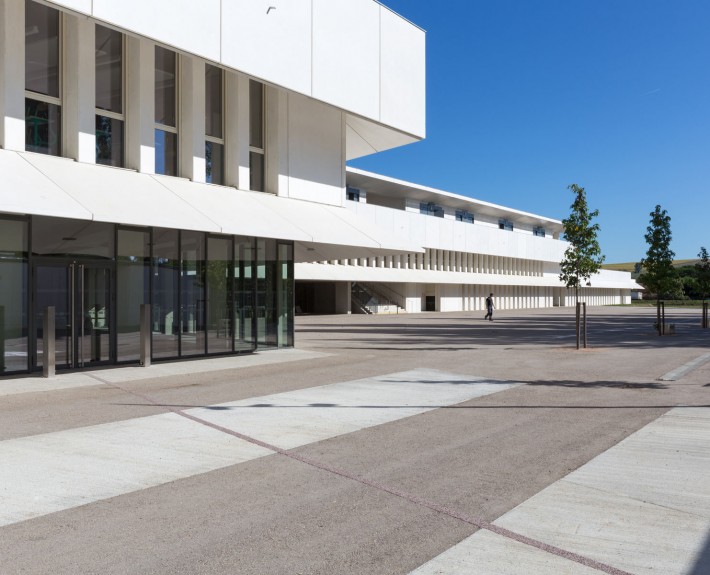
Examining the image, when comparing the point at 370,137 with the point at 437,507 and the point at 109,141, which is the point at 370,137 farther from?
the point at 437,507

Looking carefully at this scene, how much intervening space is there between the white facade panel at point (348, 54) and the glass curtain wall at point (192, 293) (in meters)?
5.40

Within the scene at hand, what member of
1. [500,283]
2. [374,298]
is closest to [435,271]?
[374,298]

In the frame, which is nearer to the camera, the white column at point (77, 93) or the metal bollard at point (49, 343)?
the metal bollard at point (49, 343)

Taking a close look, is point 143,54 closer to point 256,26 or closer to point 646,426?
point 256,26

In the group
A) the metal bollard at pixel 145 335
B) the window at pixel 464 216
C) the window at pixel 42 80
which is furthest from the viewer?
the window at pixel 464 216

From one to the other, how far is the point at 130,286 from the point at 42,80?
4.73 m

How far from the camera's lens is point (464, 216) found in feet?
228

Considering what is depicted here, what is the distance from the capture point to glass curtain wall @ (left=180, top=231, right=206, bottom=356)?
15.9 m

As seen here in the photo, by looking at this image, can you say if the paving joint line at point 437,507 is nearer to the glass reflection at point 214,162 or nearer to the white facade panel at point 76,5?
the white facade panel at point 76,5

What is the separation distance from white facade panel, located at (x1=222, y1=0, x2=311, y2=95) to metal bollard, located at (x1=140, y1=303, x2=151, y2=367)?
610 cm

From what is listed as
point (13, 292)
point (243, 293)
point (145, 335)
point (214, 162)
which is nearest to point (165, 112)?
Answer: point (214, 162)

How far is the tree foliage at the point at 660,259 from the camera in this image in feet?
93.4

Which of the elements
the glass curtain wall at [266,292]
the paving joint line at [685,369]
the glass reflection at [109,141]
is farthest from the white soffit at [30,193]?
the paving joint line at [685,369]

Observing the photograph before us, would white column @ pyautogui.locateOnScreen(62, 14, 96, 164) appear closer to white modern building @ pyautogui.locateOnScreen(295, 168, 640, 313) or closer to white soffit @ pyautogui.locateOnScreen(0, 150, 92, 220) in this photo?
white soffit @ pyautogui.locateOnScreen(0, 150, 92, 220)
